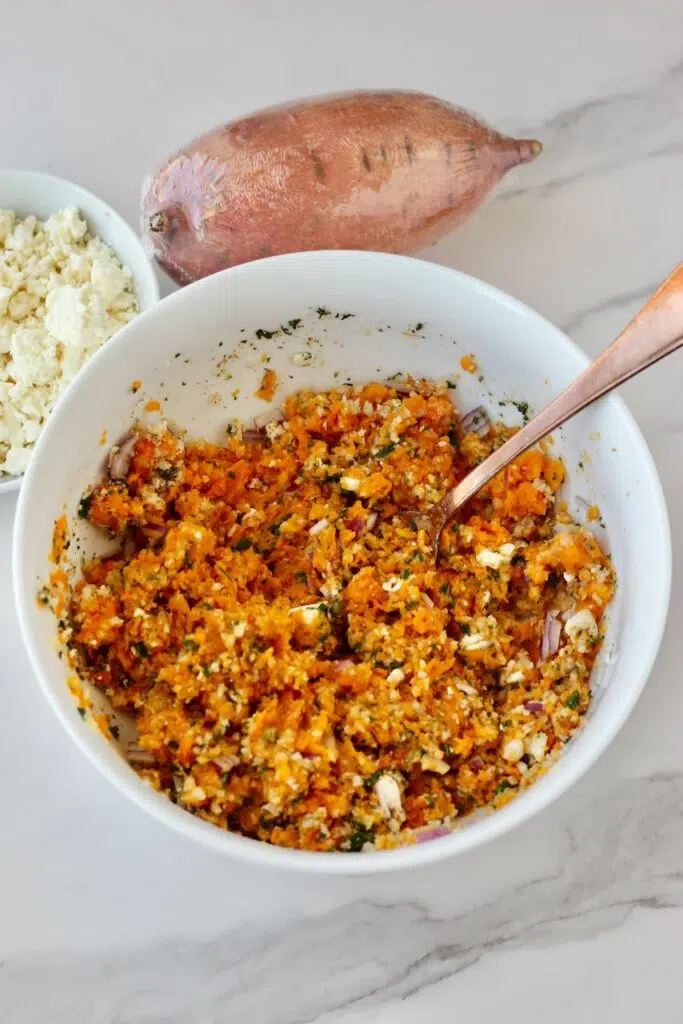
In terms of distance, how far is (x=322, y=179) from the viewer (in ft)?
4.09

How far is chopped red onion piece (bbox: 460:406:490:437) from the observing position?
1.31m

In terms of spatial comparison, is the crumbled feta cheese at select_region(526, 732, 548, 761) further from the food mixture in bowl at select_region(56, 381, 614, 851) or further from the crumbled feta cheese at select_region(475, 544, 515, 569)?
the crumbled feta cheese at select_region(475, 544, 515, 569)

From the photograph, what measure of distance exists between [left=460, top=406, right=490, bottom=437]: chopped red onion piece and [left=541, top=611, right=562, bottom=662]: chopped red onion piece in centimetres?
27

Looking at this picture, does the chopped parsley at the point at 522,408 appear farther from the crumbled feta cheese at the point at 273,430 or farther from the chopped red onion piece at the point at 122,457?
the chopped red onion piece at the point at 122,457

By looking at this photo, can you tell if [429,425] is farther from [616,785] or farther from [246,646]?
[616,785]

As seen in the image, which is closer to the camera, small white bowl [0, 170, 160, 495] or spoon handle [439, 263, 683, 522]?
spoon handle [439, 263, 683, 522]

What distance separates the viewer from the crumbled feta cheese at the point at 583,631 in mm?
1164

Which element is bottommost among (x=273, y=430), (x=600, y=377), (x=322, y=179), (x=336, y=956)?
(x=336, y=956)

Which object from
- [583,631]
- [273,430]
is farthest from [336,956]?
[273,430]

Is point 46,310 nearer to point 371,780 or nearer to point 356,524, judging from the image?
point 356,524

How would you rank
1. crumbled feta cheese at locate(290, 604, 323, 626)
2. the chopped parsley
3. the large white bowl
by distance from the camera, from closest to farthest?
the large white bowl < crumbled feta cheese at locate(290, 604, 323, 626) < the chopped parsley

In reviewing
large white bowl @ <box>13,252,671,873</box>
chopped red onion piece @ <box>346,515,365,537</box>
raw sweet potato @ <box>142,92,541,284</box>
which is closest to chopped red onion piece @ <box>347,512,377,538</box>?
chopped red onion piece @ <box>346,515,365,537</box>

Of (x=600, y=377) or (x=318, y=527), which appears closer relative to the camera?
(x=600, y=377)

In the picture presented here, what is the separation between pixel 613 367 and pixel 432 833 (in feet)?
1.81
